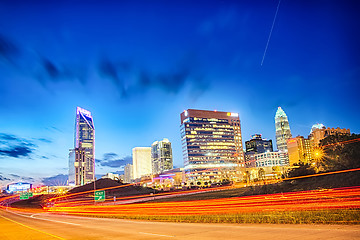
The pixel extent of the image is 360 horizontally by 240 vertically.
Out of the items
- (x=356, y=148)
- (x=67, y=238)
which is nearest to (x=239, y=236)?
(x=67, y=238)

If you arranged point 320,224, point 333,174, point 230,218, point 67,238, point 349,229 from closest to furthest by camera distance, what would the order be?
point 349,229
point 320,224
point 67,238
point 230,218
point 333,174

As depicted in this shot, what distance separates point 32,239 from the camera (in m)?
17.8

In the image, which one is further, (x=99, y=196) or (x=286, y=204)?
(x=99, y=196)

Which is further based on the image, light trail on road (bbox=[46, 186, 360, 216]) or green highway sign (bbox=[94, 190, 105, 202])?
green highway sign (bbox=[94, 190, 105, 202])

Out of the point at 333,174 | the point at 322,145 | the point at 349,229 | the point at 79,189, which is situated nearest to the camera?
the point at 349,229

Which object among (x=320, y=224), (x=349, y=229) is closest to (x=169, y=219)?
(x=320, y=224)

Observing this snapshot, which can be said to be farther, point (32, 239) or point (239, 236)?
point (32, 239)

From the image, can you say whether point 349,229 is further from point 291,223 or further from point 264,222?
point 264,222

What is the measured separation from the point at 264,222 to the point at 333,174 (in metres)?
34.9

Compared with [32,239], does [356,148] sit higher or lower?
higher

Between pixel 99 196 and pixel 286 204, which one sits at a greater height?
pixel 99 196

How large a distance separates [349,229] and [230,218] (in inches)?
368

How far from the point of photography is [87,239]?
53.5 ft

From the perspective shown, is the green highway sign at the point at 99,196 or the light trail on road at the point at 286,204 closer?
the light trail on road at the point at 286,204
